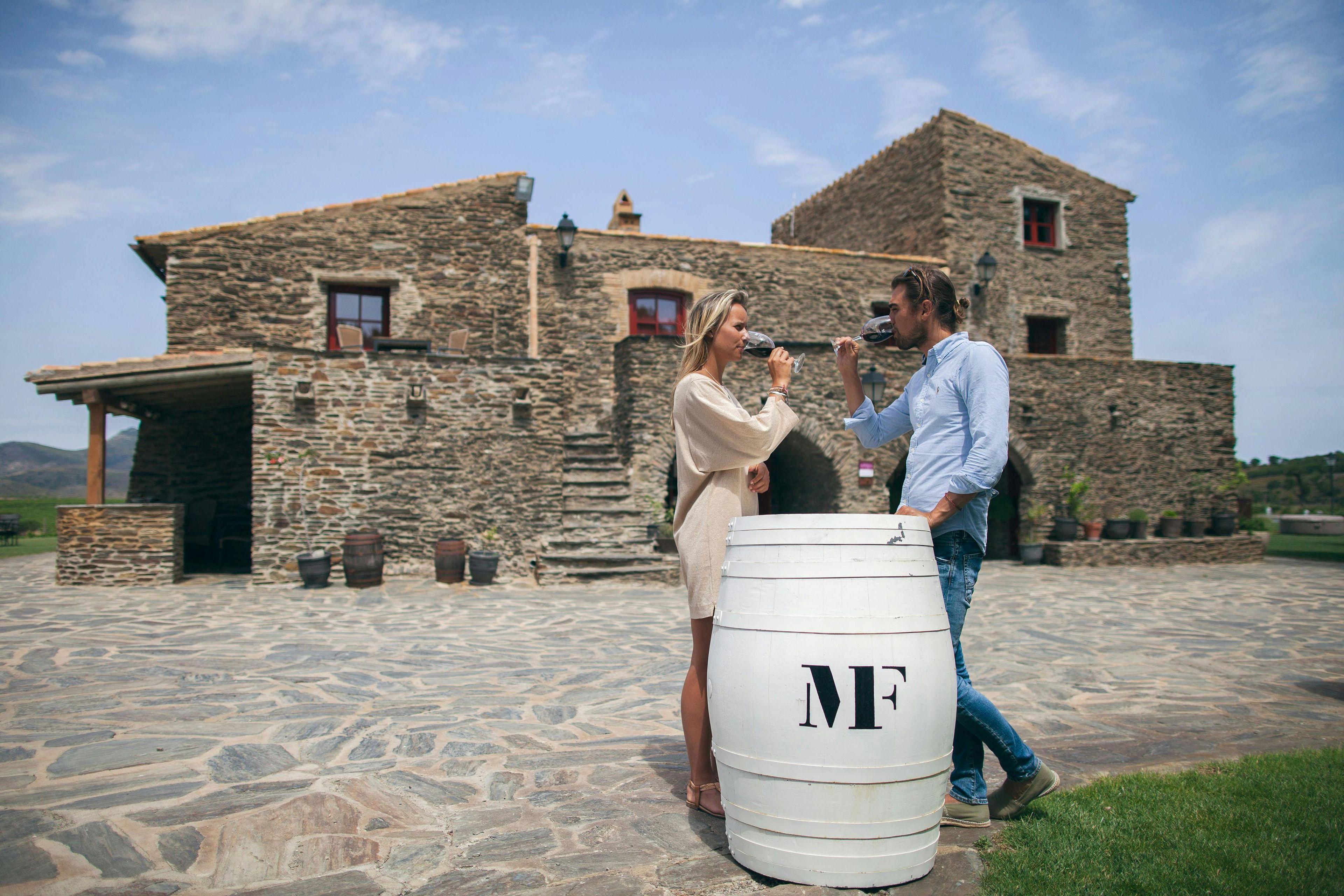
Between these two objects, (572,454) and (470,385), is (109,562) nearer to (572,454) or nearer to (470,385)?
(470,385)

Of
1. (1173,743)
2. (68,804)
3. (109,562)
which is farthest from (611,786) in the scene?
(109,562)

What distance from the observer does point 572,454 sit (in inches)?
424

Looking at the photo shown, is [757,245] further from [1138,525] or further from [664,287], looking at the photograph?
[1138,525]

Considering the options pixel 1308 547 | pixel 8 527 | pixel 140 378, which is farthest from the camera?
pixel 8 527

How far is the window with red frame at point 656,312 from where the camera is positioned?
12.6 meters

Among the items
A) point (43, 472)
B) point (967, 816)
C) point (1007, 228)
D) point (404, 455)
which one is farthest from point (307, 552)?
point (43, 472)

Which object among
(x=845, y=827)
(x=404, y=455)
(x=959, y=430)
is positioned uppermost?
(x=404, y=455)

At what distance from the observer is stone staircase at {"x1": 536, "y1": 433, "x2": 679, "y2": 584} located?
8945 mm

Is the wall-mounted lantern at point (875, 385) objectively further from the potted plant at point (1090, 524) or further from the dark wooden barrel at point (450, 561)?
the dark wooden barrel at point (450, 561)

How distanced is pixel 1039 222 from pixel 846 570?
15.7m

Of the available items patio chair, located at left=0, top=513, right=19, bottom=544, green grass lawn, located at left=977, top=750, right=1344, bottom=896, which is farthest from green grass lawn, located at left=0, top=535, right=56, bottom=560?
green grass lawn, located at left=977, top=750, right=1344, bottom=896

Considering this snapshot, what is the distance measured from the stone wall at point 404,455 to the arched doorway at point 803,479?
3498mm

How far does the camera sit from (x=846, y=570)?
1.85 metres

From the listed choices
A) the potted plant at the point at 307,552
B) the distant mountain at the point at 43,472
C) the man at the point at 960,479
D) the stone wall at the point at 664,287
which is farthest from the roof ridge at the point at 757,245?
the distant mountain at the point at 43,472
